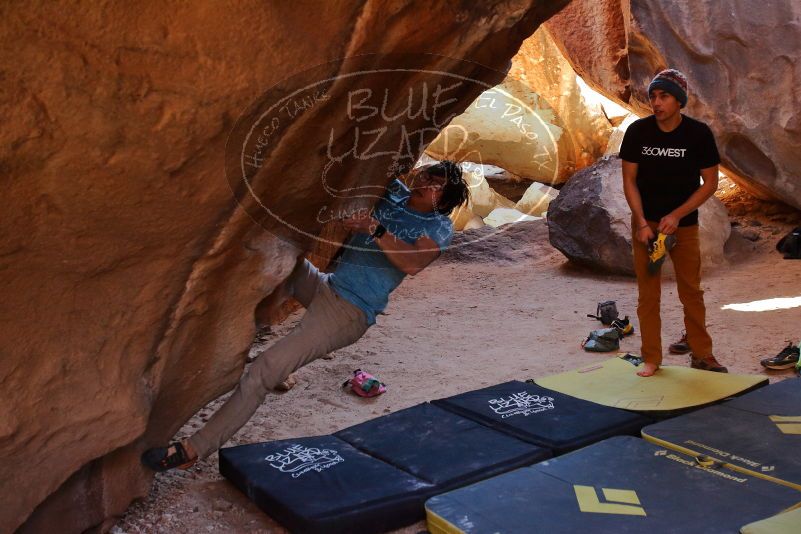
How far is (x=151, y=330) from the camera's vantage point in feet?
7.64

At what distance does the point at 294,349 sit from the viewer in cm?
287

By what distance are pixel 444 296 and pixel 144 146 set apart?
4.47 metres

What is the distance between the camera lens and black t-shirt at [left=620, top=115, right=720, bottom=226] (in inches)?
137

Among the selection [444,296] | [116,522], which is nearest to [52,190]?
[116,522]

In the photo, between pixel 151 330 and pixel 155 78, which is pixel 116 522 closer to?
pixel 151 330

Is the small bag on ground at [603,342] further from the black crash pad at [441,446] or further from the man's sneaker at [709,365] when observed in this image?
the black crash pad at [441,446]

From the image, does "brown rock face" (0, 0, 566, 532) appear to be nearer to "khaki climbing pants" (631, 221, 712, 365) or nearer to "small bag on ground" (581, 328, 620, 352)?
"khaki climbing pants" (631, 221, 712, 365)

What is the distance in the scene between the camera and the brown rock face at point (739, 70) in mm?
5766

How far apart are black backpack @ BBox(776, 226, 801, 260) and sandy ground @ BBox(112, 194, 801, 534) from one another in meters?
0.09

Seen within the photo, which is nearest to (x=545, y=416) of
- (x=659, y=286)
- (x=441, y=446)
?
(x=441, y=446)

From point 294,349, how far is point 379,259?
1.50 feet

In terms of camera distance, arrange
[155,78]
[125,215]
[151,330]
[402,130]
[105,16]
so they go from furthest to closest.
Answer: [402,130] → [151,330] → [125,215] → [155,78] → [105,16]

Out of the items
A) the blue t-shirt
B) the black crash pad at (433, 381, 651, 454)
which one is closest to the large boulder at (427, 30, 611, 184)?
the black crash pad at (433, 381, 651, 454)

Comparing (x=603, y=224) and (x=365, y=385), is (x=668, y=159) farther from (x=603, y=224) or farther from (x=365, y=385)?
(x=603, y=224)
